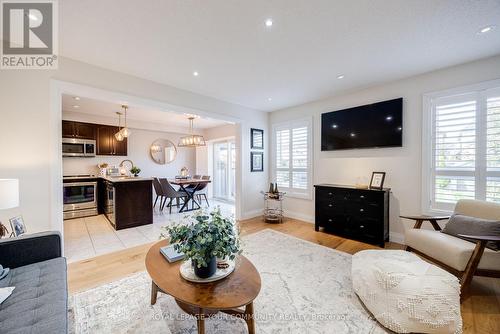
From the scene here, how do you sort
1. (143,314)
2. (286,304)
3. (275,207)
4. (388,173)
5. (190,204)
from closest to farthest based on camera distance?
(143,314)
(286,304)
(388,173)
(275,207)
(190,204)

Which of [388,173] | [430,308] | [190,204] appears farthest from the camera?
[190,204]

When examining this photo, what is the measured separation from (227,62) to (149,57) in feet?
3.22

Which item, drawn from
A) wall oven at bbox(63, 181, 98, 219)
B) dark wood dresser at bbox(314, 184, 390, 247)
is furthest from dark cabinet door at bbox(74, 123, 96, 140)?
dark wood dresser at bbox(314, 184, 390, 247)

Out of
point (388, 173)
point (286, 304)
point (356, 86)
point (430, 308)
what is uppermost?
point (356, 86)

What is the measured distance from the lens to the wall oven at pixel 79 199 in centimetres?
472

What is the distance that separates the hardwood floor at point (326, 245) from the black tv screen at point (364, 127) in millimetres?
1678

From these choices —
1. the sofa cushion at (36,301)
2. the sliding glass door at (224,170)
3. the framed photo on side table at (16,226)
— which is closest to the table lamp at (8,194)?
the framed photo on side table at (16,226)

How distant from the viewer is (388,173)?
3.38 meters

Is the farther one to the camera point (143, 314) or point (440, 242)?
point (440, 242)

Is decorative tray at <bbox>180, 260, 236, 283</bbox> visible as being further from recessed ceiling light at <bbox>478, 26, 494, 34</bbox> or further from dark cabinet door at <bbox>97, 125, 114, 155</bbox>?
dark cabinet door at <bbox>97, 125, 114, 155</bbox>

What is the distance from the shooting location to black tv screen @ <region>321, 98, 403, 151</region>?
325 cm

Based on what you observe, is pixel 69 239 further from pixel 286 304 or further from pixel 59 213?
pixel 286 304

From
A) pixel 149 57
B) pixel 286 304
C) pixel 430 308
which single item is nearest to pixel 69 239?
pixel 149 57

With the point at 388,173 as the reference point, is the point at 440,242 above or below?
below
